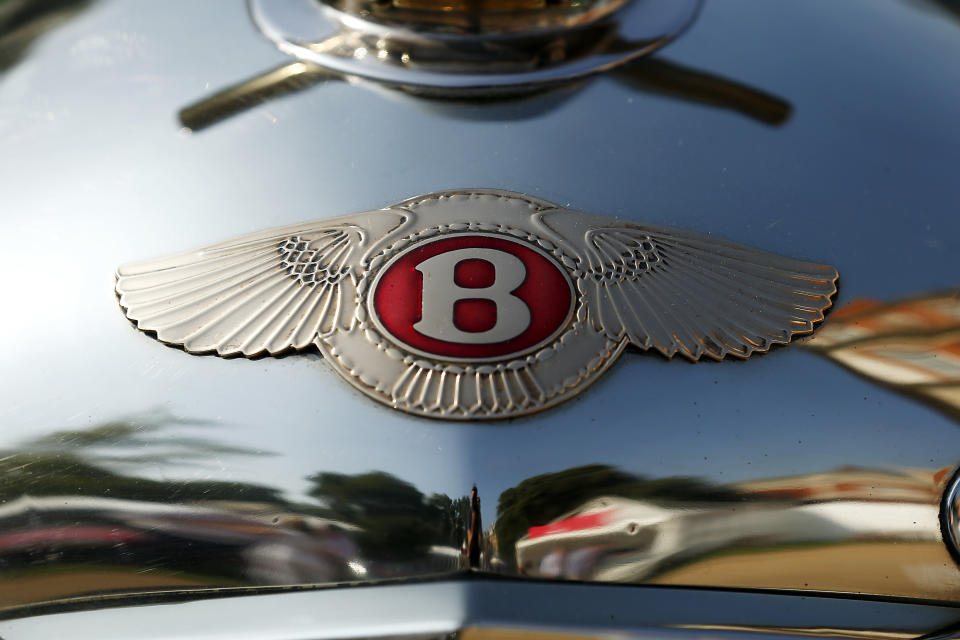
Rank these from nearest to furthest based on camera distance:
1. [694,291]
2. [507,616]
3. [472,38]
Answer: [507,616] < [694,291] < [472,38]

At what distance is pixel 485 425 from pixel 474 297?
127 millimetres

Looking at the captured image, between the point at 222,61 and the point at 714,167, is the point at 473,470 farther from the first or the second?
the point at 222,61

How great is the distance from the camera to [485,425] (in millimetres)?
973

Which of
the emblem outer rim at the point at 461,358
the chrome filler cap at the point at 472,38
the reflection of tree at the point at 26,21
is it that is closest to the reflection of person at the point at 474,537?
the emblem outer rim at the point at 461,358

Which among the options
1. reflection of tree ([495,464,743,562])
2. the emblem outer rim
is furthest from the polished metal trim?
the emblem outer rim

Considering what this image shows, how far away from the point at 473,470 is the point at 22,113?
Answer: 2.57ft

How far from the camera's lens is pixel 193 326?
1066 mm

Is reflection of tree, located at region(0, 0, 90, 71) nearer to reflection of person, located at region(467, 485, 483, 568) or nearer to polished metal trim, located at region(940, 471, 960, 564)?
reflection of person, located at region(467, 485, 483, 568)

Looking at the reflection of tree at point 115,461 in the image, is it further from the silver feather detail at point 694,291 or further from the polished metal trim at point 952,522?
the polished metal trim at point 952,522

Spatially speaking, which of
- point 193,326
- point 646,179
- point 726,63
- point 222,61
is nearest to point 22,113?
point 222,61

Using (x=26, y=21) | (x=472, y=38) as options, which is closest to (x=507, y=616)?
(x=472, y=38)

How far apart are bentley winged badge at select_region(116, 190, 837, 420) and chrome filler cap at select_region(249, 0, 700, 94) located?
0.73 feet

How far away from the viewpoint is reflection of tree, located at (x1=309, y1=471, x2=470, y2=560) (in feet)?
3.12

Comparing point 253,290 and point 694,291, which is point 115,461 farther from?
point 694,291
